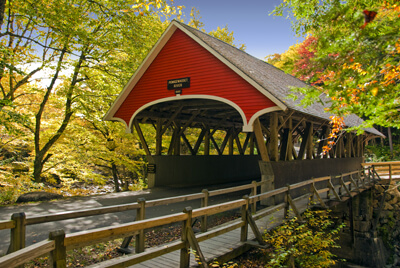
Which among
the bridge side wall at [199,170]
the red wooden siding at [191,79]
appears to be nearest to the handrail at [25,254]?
the red wooden siding at [191,79]

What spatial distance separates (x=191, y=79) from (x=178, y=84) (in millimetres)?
531

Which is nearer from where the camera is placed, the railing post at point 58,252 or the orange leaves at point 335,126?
the railing post at point 58,252

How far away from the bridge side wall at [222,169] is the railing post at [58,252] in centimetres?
752

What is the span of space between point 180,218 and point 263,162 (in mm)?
5730

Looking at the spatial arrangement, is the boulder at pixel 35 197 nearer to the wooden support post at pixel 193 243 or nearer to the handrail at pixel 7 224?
the handrail at pixel 7 224

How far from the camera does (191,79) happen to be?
1048cm

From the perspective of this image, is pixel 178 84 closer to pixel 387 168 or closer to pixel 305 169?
pixel 305 169

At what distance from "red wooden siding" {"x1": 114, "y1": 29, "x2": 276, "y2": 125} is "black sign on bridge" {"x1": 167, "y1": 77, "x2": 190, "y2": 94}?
12 centimetres

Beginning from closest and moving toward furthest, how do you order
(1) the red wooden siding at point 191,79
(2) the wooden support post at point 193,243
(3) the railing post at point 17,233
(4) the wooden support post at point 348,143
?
(3) the railing post at point 17,233
(2) the wooden support post at point 193,243
(1) the red wooden siding at point 191,79
(4) the wooden support post at point 348,143

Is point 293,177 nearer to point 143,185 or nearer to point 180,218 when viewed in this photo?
point 180,218

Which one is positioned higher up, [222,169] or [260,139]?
[260,139]

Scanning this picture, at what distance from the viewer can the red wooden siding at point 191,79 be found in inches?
366

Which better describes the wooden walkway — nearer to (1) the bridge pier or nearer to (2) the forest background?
(2) the forest background

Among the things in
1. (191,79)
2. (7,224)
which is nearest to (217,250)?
(7,224)
